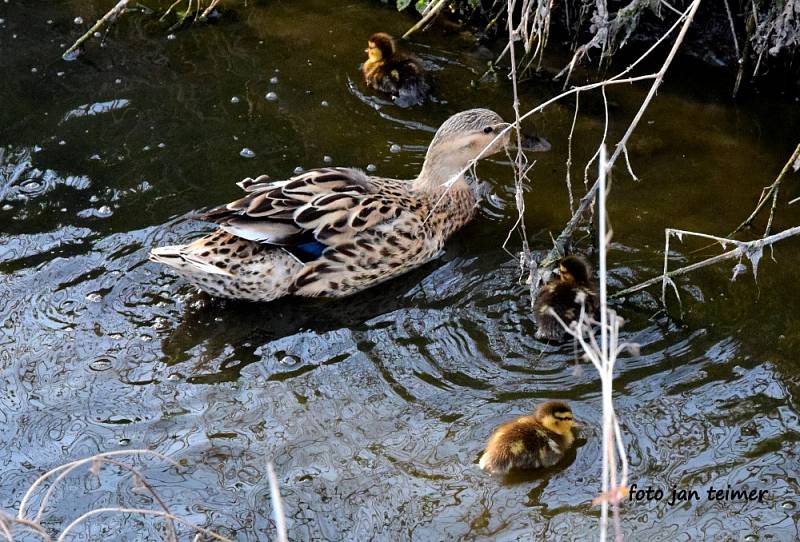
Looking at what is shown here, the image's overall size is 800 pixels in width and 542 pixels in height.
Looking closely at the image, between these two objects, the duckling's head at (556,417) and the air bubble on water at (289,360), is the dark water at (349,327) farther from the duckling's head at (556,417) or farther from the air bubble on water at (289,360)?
the duckling's head at (556,417)

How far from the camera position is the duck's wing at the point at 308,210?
15.0ft

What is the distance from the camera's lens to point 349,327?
4.51m

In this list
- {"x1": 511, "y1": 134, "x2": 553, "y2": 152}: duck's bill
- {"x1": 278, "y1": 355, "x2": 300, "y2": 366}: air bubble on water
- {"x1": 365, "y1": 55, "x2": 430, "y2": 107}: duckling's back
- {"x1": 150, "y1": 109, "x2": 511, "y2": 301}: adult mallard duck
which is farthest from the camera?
{"x1": 365, "y1": 55, "x2": 430, "y2": 107}: duckling's back

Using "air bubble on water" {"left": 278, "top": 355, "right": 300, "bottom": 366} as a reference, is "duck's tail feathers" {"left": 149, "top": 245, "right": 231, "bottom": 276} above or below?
above

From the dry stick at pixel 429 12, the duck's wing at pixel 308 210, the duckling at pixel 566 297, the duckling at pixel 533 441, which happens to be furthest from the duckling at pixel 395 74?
the duckling at pixel 533 441

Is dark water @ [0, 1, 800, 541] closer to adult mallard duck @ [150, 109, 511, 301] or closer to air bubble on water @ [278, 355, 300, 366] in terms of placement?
air bubble on water @ [278, 355, 300, 366]

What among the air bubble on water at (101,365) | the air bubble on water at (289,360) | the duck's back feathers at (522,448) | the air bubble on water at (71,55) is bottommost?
the air bubble on water at (101,365)

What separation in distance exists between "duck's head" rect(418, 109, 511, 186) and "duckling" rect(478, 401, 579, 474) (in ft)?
5.86

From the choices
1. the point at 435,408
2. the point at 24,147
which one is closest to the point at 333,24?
the point at 24,147

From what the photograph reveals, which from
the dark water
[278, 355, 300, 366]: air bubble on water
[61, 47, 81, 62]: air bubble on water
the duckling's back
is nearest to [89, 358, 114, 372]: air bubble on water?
the dark water

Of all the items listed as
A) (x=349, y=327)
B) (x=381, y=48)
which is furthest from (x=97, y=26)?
(x=349, y=327)

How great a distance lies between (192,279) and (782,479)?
2592mm

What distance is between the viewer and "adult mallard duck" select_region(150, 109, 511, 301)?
14.9 feet

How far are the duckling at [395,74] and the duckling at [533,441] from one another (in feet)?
8.91
